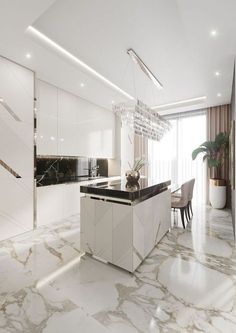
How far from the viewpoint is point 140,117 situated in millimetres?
3480

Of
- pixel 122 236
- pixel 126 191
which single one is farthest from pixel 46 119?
pixel 122 236

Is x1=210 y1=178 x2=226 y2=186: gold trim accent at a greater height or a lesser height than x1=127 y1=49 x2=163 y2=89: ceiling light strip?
lesser

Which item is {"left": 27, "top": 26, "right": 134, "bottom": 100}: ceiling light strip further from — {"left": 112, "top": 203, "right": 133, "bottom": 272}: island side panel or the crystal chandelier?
{"left": 112, "top": 203, "right": 133, "bottom": 272}: island side panel

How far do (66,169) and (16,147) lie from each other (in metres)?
1.85

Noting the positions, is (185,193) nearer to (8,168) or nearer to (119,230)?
(119,230)

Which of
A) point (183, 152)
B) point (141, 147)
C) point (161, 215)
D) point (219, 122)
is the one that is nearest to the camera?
point (161, 215)

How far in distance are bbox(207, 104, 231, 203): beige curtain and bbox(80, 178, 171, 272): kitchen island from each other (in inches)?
145

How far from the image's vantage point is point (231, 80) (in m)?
3.88

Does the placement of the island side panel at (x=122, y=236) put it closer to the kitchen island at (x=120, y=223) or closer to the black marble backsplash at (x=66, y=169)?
the kitchen island at (x=120, y=223)

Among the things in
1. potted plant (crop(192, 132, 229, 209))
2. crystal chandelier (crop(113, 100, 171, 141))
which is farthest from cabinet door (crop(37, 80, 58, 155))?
potted plant (crop(192, 132, 229, 209))

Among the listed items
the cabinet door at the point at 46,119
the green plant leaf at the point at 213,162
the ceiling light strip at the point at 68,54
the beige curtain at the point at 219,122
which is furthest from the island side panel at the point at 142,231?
the beige curtain at the point at 219,122

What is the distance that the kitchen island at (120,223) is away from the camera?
2227 millimetres

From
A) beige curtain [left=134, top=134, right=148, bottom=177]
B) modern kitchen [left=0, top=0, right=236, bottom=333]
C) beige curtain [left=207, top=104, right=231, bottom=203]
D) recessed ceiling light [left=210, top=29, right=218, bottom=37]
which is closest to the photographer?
modern kitchen [left=0, top=0, right=236, bottom=333]

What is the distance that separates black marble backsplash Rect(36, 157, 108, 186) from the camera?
4414mm
